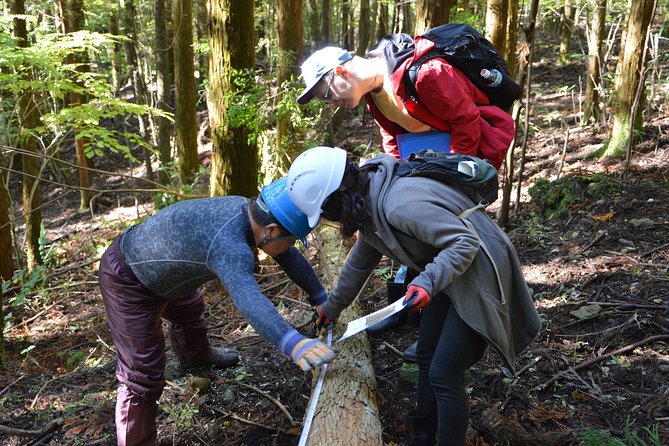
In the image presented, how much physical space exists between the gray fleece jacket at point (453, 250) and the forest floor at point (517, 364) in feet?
2.76

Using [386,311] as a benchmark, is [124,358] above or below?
below

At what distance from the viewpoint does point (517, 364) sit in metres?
3.61

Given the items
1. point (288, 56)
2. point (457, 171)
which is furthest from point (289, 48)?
point (457, 171)

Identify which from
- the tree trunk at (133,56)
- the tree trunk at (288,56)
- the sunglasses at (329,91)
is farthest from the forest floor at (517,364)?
the tree trunk at (133,56)

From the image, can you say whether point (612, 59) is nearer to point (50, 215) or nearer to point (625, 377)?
point (625, 377)

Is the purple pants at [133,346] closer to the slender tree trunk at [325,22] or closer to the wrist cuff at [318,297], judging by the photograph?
the wrist cuff at [318,297]

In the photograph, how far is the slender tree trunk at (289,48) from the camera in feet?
21.5

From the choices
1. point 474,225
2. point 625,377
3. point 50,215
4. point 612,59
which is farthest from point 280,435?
point 612,59

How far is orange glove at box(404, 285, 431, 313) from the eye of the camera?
7.16 ft

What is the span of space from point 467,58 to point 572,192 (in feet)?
13.9

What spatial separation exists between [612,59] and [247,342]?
16350mm

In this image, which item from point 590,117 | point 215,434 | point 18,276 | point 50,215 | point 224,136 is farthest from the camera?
point 50,215

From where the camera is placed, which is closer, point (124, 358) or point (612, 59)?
point (124, 358)

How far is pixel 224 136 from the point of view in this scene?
5391 millimetres
